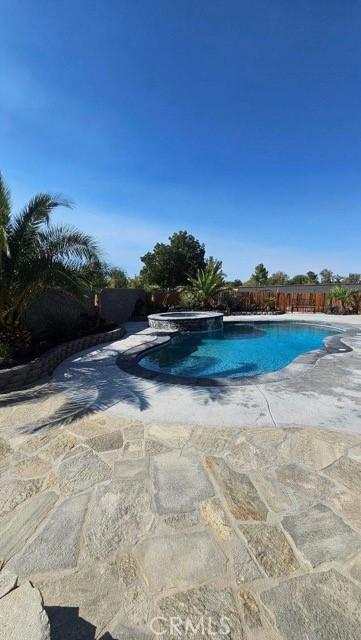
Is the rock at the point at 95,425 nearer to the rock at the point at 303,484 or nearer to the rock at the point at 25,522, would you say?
the rock at the point at 25,522

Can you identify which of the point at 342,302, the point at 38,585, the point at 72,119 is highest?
the point at 72,119

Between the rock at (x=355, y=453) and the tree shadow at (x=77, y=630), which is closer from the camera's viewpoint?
the tree shadow at (x=77, y=630)

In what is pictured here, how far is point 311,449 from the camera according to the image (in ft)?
10.1

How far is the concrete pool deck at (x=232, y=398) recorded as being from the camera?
3797mm

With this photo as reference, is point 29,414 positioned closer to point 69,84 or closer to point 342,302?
point 69,84

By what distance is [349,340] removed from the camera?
9125mm

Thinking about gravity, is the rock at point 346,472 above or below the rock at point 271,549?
above

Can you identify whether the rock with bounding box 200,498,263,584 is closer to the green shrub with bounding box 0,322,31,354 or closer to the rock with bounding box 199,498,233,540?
the rock with bounding box 199,498,233,540

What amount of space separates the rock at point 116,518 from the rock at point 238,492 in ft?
2.39

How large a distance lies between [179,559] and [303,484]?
1.40 meters

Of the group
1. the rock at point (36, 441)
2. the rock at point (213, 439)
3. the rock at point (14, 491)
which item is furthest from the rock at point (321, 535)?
the rock at point (36, 441)

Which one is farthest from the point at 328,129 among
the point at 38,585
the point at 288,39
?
the point at 38,585

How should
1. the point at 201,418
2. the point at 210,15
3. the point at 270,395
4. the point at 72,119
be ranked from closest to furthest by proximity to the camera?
the point at 201,418 < the point at 270,395 < the point at 210,15 < the point at 72,119

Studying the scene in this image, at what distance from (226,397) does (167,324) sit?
8.23 m
